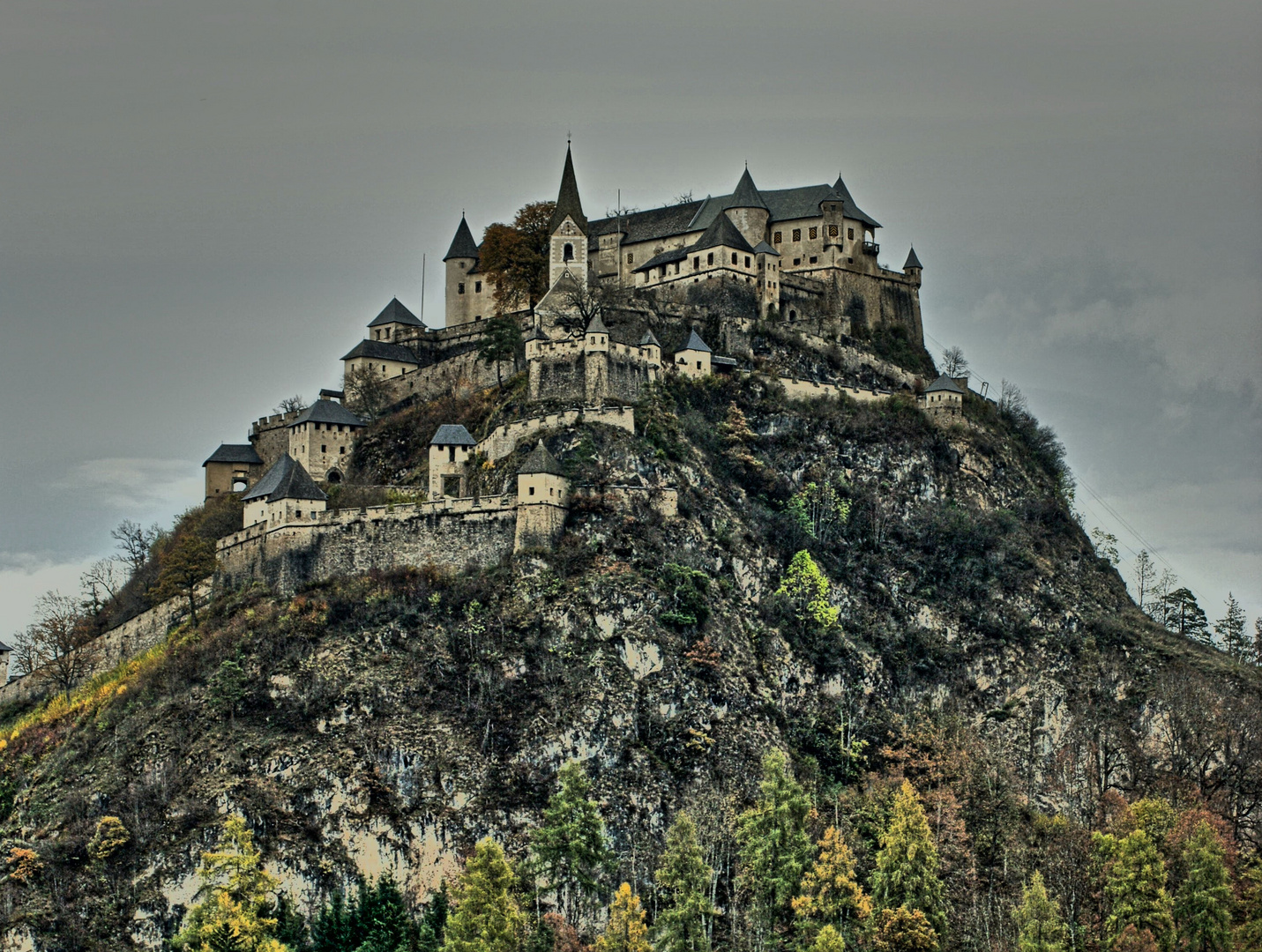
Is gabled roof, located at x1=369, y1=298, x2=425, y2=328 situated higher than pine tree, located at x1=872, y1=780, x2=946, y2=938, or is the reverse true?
gabled roof, located at x1=369, y1=298, x2=425, y2=328

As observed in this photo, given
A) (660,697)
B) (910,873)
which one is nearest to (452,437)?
(660,697)

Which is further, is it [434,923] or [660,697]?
[660,697]

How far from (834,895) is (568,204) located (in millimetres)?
48070

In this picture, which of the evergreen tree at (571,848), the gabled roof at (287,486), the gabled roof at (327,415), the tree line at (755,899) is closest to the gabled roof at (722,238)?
the gabled roof at (327,415)

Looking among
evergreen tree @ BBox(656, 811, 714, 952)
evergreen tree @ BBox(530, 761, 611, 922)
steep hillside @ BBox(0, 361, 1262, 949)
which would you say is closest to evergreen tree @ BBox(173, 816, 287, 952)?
steep hillside @ BBox(0, 361, 1262, 949)

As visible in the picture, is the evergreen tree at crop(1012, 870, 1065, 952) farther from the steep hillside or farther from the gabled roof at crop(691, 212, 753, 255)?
the gabled roof at crop(691, 212, 753, 255)

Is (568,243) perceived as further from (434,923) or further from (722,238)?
(434,923)

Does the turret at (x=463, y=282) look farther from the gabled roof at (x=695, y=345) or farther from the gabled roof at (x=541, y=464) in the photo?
the gabled roof at (x=541, y=464)

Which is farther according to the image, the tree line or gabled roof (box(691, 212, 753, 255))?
gabled roof (box(691, 212, 753, 255))

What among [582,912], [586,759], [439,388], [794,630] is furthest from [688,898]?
[439,388]

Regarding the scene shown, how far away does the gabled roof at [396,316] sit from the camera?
4444 inches

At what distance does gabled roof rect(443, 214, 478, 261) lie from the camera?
115250mm

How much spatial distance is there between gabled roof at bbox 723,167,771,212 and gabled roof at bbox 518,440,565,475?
107 ft

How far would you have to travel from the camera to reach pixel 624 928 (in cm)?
7106
